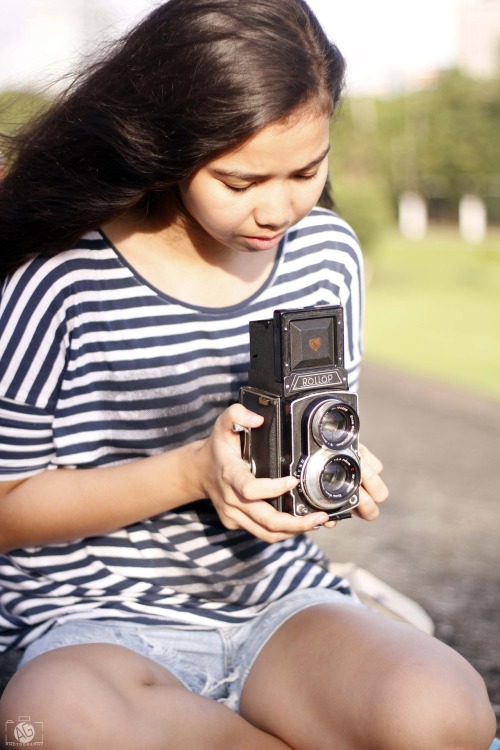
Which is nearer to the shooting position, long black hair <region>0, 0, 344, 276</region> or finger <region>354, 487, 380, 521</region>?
long black hair <region>0, 0, 344, 276</region>

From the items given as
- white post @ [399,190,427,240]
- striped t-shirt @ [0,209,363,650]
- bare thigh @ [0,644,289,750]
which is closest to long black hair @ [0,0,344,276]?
striped t-shirt @ [0,209,363,650]

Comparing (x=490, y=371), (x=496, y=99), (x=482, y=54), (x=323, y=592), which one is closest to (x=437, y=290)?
(x=490, y=371)

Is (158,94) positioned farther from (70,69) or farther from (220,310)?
(220,310)

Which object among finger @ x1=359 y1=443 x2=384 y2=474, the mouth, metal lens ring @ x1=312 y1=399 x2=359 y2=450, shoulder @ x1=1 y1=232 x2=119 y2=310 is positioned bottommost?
finger @ x1=359 y1=443 x2=384 y2=474

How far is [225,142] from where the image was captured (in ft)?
5.88

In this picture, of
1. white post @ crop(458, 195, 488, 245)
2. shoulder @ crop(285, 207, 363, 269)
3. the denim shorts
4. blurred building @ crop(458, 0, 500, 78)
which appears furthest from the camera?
blurred building @ crop(458, 0, 500, 78)

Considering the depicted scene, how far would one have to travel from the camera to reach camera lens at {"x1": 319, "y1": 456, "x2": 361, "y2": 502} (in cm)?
181

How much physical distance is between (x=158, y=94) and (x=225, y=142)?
0.17 meters

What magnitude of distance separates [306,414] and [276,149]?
19.8 inches

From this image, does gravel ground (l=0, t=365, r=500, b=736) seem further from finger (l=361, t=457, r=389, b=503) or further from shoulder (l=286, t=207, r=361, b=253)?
shoulder (l=286, t=207, r=361, b=253)

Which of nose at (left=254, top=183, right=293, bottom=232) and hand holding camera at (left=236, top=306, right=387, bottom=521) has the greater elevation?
nose at (left=254, top=183, right=293, bottom=232)

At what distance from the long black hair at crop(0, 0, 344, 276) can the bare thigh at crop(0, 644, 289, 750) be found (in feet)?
2.72

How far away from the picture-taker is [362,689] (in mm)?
1841

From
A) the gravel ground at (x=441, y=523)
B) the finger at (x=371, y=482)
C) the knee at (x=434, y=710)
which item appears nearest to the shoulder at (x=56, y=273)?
the finger at (x=371, y=482)
